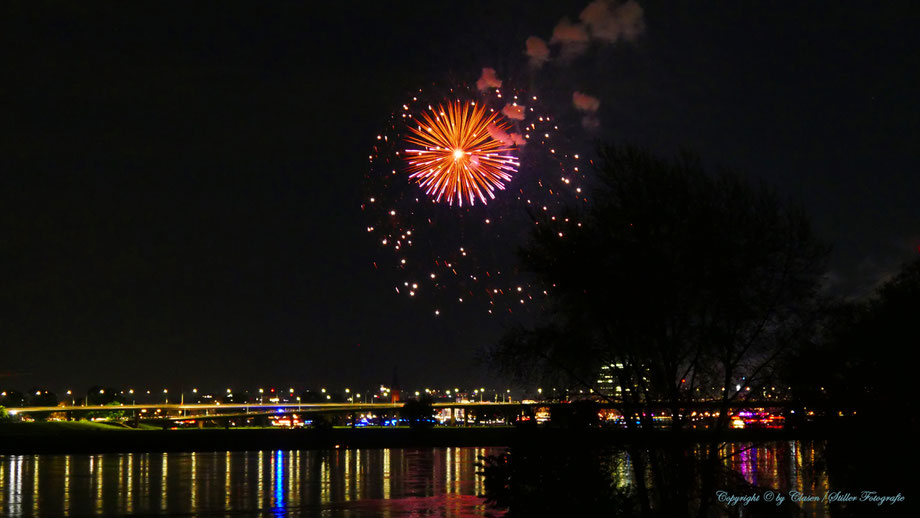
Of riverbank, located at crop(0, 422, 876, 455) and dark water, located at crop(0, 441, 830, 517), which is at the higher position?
dark water, located at crop(0, 441, 830, 517)

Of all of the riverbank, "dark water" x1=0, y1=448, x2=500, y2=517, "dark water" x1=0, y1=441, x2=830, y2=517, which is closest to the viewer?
"dark water" x1=0, y1=441, x2=830, y2=517

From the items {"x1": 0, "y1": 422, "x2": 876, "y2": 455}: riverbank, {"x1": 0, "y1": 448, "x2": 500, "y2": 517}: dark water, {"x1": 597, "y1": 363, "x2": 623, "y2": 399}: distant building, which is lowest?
{"x1": 0, "y1": 422, "x2": 876, "y2": 455}: riverbank

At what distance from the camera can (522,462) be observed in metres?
17.3

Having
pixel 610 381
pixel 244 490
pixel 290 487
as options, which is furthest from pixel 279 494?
pixel 610 381

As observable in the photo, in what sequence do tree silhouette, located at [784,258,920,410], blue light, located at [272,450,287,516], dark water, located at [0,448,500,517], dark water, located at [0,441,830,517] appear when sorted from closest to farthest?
tree silhouette, located at [784,258,920,410], dark water, located at [0,441,830,517], blue light, located at [272,450,287,516], dark water, located at [0,448,500,517]

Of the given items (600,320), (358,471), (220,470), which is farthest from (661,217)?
(220,470)

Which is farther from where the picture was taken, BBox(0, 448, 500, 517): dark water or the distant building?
BBox(0, 448, 500, 517): dark water

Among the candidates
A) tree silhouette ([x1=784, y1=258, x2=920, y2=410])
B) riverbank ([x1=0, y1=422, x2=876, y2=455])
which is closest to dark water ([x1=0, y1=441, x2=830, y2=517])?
tree silhouette ([x1=784, y1=258, x2=920, y2=410])

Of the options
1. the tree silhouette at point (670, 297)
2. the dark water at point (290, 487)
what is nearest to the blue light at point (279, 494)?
the dark water at point (290, 487)

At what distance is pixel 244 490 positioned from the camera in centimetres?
3127

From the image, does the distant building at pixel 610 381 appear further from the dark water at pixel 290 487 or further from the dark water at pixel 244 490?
the dark water at pixel 244 490

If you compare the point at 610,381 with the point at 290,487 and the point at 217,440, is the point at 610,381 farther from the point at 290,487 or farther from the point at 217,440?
the point at 217,440

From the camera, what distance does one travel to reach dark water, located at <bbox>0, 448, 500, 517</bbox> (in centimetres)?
2516

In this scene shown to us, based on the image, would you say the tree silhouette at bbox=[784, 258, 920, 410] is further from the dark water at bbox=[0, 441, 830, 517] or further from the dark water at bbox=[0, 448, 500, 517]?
the dark water at bbox=[0, 448, 500, 517]
